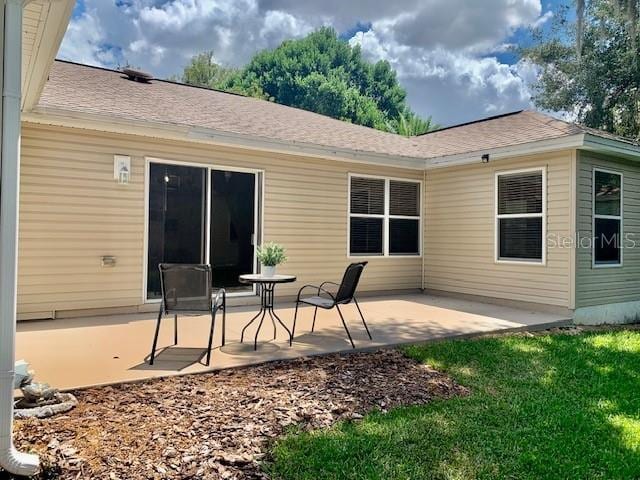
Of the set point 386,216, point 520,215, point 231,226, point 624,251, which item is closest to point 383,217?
point 386,216

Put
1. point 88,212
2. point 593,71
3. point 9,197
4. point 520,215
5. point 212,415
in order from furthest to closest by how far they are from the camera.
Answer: point 593,71
point 520,215
point 88,212
point 212,415
point 9,197

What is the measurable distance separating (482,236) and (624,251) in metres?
2.36

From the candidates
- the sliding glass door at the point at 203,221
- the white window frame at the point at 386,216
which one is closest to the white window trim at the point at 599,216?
the white window frame at the point at 386,216

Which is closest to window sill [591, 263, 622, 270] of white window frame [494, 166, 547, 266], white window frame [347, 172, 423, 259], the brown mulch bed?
white window frame [494, 166, 547, 266]

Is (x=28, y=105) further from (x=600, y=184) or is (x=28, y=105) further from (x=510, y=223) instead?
(x=600, y=184)

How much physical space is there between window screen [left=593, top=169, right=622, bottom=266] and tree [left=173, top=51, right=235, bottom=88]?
2639 cm

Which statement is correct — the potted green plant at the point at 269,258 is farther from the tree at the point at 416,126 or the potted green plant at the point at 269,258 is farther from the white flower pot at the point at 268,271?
the tree at the point at 416,126

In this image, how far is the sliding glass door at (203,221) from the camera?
6582 mm

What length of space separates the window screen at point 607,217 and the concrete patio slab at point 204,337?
152 cm

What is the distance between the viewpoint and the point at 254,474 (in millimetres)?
2373

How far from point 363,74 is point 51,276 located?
33271 millimetres

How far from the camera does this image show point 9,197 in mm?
2363

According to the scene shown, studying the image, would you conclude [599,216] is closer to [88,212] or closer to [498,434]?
[498,434]

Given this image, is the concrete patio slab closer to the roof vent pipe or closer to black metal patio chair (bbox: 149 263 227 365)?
black metal patio chair (bbox: 149 263 227 365)
